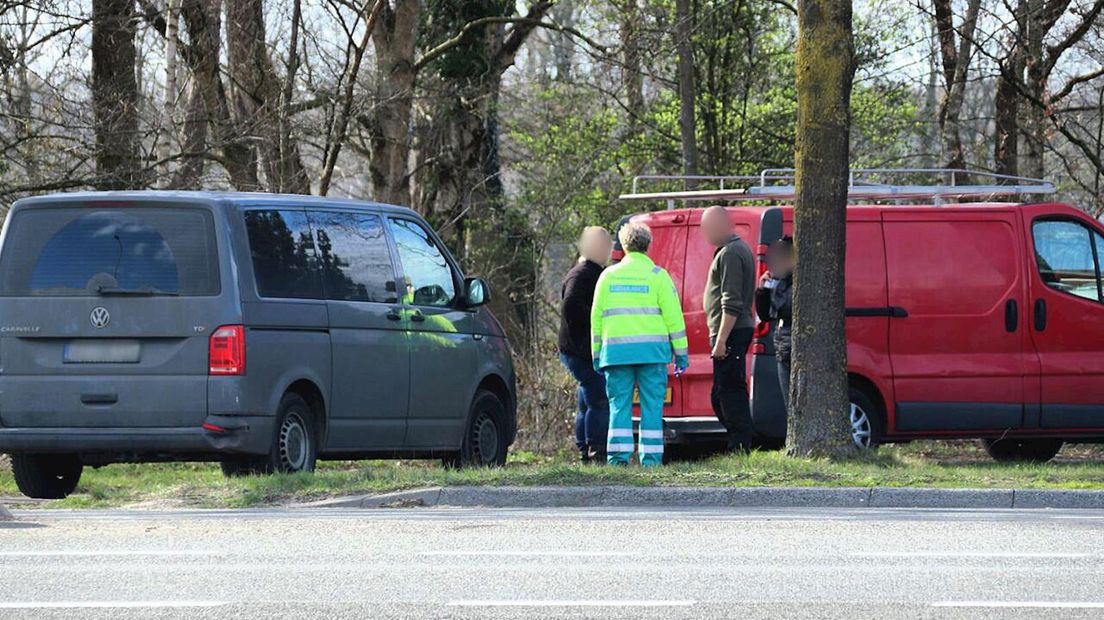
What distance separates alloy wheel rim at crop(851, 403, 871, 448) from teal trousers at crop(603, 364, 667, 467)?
5.65ft

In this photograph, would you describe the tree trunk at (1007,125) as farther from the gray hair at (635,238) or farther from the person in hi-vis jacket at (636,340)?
the person in hi-vis jacket at (636,340)

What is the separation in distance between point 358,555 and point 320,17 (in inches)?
640

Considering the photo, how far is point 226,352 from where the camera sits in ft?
35.0

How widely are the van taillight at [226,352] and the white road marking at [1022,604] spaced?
540 cm

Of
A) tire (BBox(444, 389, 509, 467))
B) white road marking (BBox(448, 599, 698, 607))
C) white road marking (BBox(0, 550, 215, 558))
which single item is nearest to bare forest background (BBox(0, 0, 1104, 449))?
tire (BBox(444, 389, 509, 467))

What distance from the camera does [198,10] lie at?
2141 cm

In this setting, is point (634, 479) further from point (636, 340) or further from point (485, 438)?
point (485, 438)

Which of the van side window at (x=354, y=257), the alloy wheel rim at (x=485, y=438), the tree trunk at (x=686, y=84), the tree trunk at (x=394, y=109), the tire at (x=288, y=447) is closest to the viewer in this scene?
the tire at (x=288, y=447)

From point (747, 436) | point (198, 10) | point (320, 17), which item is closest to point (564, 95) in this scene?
point (320, 17)

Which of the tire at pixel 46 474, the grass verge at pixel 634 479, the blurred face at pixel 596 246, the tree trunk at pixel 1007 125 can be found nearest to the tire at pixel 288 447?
the grass verge at pixel 634 479

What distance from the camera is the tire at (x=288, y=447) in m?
11.1

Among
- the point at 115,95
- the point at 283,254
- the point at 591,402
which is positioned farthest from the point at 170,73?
the point at 283,254

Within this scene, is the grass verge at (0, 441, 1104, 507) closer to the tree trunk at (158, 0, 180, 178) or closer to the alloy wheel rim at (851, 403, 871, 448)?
the alloy wheel rim at (851, 403, 871, 448)

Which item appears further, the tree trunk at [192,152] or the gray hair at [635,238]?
the tree trunk at [192,152]
